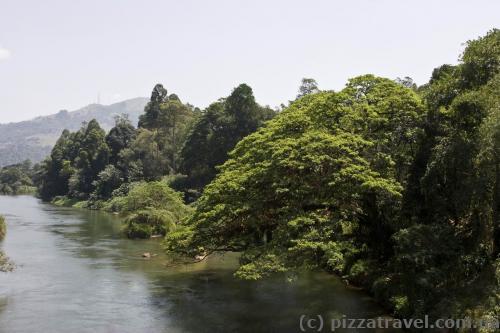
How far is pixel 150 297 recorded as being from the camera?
109 ft

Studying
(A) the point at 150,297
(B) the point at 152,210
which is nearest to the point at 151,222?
(B) the point at 152,210

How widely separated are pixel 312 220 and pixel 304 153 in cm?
374

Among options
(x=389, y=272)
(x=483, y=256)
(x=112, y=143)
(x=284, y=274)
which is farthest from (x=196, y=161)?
(x=483, y=256)

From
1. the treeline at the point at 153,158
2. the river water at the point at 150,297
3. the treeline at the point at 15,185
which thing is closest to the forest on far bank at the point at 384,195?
the river water at the point at 150,297

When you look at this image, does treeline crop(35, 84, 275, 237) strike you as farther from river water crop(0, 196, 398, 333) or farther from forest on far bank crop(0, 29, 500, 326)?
forest on far bank crop(0, 29, 500, 326)

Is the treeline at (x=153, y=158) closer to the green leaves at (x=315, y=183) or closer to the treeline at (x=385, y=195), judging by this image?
the green leaves at (x=315, y=183)

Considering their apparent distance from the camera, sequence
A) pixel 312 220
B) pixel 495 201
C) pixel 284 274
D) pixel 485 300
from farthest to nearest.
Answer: pixel 284 274 → pixel 312 220 → pixel 495 201 → pixel 485 300

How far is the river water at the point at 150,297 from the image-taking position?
27.5 m

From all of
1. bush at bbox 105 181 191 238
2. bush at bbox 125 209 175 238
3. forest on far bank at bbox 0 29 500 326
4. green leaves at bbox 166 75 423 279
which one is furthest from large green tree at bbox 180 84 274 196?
green leaves at bbox 166 75 423 279

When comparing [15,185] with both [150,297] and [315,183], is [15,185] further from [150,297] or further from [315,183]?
[315,183]

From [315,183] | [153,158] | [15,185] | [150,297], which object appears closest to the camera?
[315,183]

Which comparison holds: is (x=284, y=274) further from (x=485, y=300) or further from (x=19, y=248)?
(x=19, y=248)

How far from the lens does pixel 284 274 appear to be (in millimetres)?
39094

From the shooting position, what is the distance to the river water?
90.2ft
